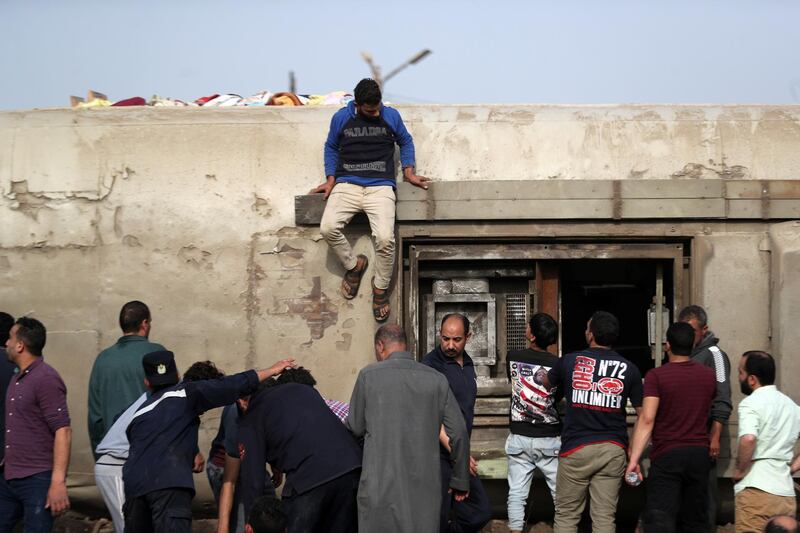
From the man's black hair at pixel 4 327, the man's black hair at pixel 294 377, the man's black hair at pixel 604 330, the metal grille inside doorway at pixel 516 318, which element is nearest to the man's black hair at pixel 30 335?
the man's black hair at pixel 4 327

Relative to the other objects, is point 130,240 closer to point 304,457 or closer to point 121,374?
point 121,374

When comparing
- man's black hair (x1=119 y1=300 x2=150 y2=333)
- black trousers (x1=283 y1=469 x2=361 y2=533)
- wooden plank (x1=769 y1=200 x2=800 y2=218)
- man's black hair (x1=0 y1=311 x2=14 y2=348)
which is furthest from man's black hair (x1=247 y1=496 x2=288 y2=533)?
wooden plank (x1=769 y1=200 x2=800 y2=218)

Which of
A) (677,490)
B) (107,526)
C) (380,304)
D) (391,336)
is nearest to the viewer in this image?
(391,336)

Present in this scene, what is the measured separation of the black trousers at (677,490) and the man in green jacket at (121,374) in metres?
3.25

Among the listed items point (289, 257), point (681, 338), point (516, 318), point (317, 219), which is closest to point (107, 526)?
point (289, 257)

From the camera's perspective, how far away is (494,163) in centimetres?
797

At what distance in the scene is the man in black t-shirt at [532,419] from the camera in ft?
22.6

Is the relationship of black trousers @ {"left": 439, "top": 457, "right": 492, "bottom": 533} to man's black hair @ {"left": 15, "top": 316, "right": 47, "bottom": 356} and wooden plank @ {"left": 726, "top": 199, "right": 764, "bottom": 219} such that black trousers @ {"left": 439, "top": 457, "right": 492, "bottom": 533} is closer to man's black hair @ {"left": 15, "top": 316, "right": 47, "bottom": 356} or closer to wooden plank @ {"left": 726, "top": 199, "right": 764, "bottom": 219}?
man's black hair @ {"left": 15, "top": 316, "right": 47, "bottom": 356}

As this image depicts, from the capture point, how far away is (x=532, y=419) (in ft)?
22.8

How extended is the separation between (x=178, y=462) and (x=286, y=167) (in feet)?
9.43

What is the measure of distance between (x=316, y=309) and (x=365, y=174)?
1134 mm

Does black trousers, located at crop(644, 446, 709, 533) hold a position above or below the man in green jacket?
below

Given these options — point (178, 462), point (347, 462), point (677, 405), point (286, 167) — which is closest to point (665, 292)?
point (677, 405)

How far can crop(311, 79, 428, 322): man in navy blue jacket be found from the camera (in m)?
7.55
